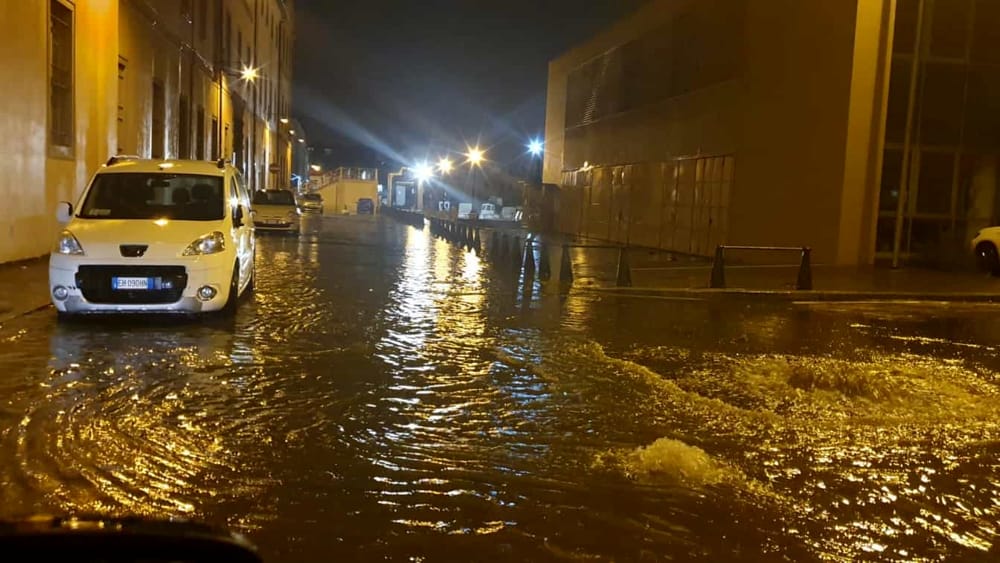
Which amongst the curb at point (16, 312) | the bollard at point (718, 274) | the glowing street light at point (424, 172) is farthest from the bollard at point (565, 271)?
the glowing street light at point (424, 172)

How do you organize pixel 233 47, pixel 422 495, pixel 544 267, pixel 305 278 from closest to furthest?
1. pixel 422 495
2. pixel 305 278
3. pixel 544 267
4. pixel 233 47

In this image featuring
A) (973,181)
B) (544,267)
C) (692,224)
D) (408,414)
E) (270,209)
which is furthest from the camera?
(270,209)

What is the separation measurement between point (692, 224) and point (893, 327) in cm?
1473

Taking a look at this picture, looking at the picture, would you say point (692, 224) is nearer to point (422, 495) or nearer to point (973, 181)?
point (973, 181)

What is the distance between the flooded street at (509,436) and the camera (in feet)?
15.2

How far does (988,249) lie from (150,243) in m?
18.5

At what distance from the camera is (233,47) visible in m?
40.2

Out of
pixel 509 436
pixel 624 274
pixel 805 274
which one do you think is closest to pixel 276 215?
pixel 624 274

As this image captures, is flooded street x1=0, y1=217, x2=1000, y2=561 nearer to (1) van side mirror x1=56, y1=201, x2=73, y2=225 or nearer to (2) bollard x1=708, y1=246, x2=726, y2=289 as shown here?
(1) van side mirror x1=56, y1=201, x2=73, y2=225

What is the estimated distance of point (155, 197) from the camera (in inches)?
459

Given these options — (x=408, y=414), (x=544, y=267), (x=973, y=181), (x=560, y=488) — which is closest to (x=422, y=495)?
(x=560, y=488)

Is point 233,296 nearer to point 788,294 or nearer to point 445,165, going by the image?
point 788,294

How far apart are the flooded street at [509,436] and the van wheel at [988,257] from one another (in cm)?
967

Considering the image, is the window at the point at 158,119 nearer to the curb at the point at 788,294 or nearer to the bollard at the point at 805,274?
the curb at the point at 788,294
